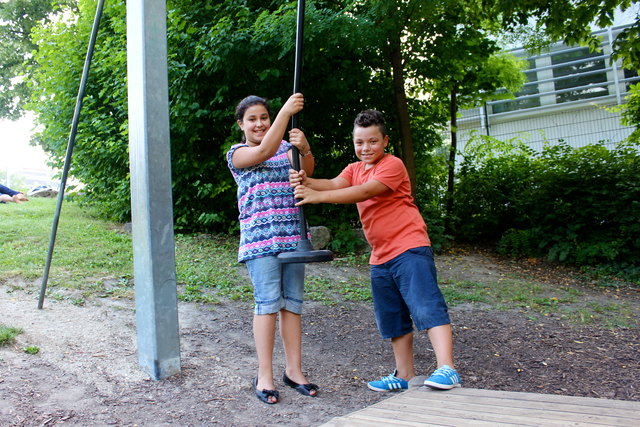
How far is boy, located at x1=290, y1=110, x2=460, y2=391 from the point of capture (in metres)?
3.04

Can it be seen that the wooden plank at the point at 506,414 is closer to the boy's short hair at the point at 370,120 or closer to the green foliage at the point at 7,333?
the boy's short hair at the point at 370,120

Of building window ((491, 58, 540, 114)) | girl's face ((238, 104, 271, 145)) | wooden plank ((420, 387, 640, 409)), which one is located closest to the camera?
wooden plank ((420, 387, 640, 409))

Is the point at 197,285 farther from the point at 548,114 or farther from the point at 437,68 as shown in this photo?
the point at 548,114

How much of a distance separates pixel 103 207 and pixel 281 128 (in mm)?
7660

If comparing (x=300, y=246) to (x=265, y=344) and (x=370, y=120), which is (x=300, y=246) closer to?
(x=265, y=344)

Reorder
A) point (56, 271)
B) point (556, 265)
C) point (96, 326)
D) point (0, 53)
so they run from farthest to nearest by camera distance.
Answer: point (0, 53)
point (556, 265)
point (56, 271)
point (96, 326)

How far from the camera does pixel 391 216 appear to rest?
3.24 metres

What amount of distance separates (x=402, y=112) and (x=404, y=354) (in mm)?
5676

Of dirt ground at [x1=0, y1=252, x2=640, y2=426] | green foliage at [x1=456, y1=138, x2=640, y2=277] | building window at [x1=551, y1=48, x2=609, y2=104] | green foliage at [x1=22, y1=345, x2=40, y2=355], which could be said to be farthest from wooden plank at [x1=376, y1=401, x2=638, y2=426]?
building window at [x1=551, y1=48, x2=609, y2=104]

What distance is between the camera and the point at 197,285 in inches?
231

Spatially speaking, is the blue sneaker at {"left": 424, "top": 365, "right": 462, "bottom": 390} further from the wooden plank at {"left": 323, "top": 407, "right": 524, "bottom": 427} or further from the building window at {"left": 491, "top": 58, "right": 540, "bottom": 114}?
the building window at {"left": 491, "top": 58, "right": 540, "bottom": 114}

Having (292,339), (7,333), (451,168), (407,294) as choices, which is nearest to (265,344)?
(292,339)

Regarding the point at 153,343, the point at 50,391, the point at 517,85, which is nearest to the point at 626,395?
the point at 153,343

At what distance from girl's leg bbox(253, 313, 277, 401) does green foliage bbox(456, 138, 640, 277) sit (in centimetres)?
594
